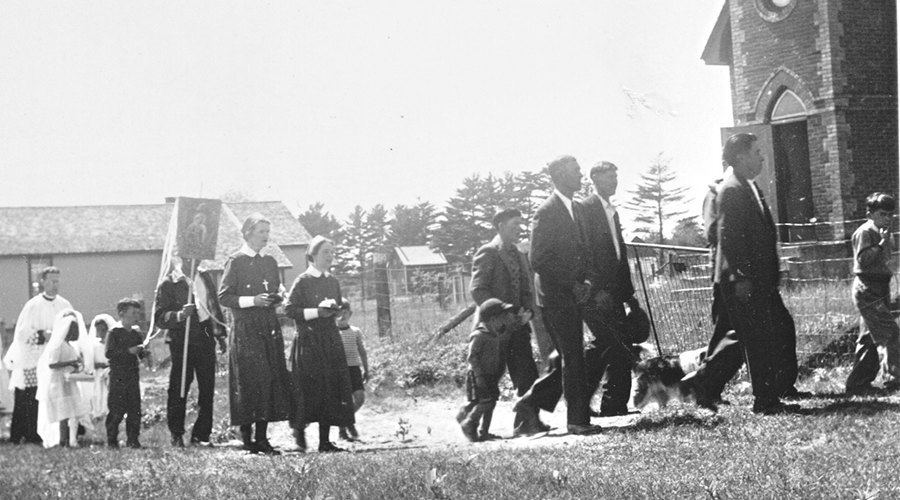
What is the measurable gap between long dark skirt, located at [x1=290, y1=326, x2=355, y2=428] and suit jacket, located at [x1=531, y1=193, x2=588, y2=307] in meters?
2.02

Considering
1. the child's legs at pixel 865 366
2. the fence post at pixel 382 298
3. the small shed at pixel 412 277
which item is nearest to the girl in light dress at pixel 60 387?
the fence post at pixel 382 298

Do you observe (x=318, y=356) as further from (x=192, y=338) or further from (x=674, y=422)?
(x=674, y=422)

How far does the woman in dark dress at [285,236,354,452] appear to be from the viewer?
896 centimetres

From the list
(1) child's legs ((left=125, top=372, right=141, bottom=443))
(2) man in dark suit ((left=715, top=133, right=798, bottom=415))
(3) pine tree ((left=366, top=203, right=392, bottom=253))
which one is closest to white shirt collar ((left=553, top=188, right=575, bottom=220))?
(2) man in dark suit ((left=715, top=133, right=798, bottom=415))

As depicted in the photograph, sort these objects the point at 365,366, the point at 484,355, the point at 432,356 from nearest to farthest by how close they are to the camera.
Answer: the point at 484,355 → the point at 365,366 → the point at 432,356

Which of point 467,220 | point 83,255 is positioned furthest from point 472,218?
point 83,255

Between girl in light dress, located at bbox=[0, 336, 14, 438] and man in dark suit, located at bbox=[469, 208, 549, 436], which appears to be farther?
girl in light dress, located at bbox=[0, 336, 14, 438]

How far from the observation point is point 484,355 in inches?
343

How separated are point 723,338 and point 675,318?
105 inches

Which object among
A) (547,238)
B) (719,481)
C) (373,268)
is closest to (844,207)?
(373,268)

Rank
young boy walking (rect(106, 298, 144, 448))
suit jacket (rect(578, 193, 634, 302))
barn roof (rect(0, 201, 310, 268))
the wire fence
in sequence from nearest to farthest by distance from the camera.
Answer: suit jacket (rect(578, 193, 634, 302)) → young boy walking (rect(106, 298, 144, 448)) → the wire fence → barn roof (rect(0, 201, 310, 268))

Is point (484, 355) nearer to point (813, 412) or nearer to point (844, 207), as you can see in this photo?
point (813, 412)

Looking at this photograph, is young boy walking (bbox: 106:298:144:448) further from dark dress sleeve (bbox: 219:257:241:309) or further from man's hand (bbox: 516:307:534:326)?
man's hand (bbox: 516:307:534:326)

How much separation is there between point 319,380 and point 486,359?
147 centimetres
